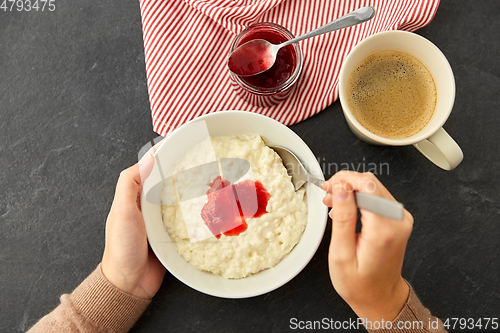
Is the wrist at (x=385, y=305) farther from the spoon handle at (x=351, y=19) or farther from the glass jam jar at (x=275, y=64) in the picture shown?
the spoon handle at (x=351, y=19)

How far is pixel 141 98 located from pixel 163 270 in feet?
2.37

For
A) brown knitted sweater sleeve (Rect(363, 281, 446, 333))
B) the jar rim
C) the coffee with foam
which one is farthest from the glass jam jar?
A: brown knitted sweater sleeve (Rect(363, 281, 446, 333))

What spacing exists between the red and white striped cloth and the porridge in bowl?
23 centimetres

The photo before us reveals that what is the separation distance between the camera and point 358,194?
1.00 m

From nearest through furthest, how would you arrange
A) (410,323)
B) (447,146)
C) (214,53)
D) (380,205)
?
(380,205)
(447,146)
(410,323)
(214,53)

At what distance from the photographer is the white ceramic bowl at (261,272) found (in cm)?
125

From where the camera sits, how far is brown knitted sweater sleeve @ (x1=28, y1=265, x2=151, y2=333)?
53.3 inches

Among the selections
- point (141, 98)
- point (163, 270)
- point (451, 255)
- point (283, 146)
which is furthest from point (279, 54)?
point (451, 255)

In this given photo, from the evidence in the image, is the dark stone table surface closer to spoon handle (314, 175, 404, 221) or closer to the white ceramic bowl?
the white ceramic bowl

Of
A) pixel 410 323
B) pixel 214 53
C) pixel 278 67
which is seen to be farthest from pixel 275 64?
pixel 410 323

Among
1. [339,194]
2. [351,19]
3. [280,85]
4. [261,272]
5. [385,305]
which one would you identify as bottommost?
[385,305]

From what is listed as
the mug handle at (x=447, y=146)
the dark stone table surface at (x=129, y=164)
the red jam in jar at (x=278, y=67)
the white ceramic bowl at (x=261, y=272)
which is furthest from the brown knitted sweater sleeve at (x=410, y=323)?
the red jam in jar at (x=278, y=67)

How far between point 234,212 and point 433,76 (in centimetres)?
87

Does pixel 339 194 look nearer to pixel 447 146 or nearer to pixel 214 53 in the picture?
pixel 447 146
